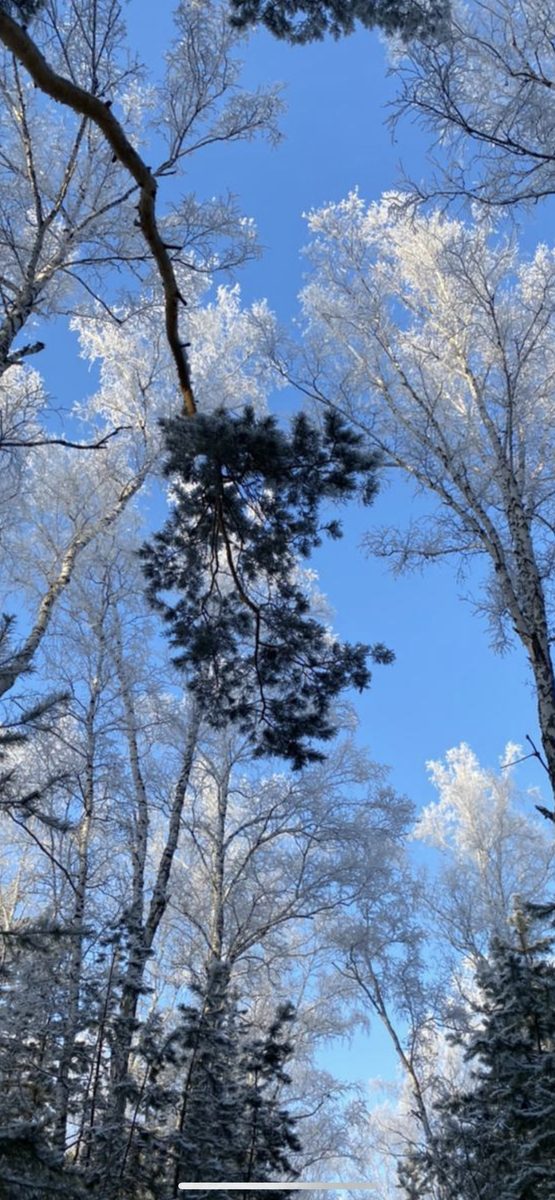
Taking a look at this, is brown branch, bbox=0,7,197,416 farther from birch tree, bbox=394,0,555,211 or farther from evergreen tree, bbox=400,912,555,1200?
evergreen tree, bbox=400,912,555,1200

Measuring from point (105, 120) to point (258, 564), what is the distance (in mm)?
2055

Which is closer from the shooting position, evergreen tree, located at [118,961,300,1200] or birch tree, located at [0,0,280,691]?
evergreen tree, located at [118,961,300,1200]

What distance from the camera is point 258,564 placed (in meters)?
4.23

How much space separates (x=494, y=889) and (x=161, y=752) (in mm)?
6898

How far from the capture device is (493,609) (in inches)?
309

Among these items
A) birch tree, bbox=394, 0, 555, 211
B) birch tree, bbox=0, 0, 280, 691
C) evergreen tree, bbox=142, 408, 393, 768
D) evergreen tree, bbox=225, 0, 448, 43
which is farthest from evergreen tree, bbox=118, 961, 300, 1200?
evergreen tree, bbox=225, 0, 448, 43

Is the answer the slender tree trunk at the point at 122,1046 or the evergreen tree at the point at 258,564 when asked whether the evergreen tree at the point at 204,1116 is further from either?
the evergreen tree at the point at 258,564

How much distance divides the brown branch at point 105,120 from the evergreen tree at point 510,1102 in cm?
520

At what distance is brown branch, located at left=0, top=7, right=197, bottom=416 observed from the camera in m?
3.31

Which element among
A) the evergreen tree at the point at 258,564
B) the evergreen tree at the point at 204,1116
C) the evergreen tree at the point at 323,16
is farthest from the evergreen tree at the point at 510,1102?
the evergreen tree at the point at 323,16

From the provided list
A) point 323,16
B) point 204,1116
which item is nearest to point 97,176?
point 323,16

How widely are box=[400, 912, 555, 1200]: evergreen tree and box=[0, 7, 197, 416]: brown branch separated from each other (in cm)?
520

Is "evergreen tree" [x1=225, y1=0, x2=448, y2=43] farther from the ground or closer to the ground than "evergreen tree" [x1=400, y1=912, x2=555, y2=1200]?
farther from the ground

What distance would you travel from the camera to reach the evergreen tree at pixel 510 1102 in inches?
220
